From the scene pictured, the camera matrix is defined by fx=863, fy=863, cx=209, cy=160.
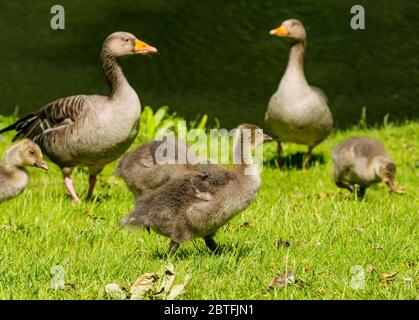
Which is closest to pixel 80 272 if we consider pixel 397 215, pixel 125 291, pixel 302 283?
pixel 125 291

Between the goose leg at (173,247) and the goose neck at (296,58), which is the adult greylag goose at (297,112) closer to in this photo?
the goose neck at (296,58)

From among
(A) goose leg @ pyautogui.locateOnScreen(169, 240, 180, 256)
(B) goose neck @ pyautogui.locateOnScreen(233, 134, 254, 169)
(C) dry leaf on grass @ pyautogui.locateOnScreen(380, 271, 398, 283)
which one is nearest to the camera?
(C) dry leaf on grass @ pyautogui.locateOnScreen(380, 271, 398, 283)

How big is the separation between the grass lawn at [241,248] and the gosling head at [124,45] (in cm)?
175

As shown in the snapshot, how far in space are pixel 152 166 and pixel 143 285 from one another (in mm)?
3252

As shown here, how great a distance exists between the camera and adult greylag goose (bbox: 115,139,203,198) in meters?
8.94

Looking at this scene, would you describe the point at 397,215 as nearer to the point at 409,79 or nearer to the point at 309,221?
the point at 309,221

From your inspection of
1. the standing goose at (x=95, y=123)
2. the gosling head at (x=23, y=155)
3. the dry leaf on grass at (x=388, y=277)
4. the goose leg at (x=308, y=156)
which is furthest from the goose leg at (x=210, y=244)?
the goose leg at (x=308, y=156)

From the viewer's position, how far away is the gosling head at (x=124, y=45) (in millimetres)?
10352

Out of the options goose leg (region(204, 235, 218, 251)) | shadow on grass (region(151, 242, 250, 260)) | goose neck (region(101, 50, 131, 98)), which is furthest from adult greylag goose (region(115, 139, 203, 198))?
goose leg (region(204, 235, 218, 251))

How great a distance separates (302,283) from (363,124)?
375 inches

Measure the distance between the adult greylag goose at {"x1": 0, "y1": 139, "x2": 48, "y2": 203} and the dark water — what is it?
7.22 m

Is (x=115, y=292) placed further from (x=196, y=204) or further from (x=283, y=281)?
(x=196, y=204)

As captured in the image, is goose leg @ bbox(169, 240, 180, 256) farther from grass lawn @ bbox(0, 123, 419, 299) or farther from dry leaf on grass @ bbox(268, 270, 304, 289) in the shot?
dry leaf on grass @ bbox(268, 270, 304, 289)

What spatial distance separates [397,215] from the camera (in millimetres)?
8969
